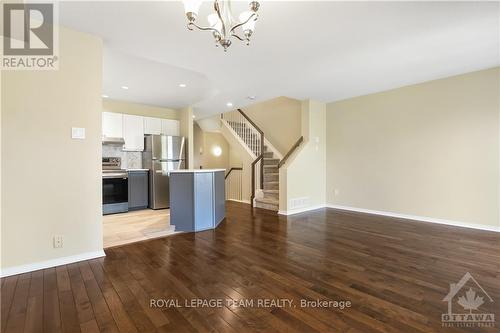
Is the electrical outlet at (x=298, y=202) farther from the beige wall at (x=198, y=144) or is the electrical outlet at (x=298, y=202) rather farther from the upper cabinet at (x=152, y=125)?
the beige wall at (x=198, y=144)

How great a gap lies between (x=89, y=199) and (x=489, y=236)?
5.37 metres

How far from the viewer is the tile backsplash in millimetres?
5320

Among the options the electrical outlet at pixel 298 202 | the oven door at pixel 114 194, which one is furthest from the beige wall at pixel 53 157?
the electrical outlet at pixel 298 202

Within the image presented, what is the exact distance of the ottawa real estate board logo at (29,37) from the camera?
214 centimetres

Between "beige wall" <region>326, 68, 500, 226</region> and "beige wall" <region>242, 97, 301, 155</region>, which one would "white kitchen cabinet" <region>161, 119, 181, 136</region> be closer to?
"beige wall" <region>242, 97, 301, 155</region>

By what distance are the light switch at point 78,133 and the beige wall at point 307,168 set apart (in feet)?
11.6

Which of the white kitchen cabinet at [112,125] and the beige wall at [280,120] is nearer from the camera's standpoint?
the white kitchen cabinet at [112,125]

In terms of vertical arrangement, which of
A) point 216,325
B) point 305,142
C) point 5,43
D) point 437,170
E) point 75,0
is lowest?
point 216,325

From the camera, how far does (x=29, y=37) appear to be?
241cm

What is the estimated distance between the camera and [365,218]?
179 inches

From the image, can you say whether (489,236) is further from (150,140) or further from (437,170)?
(150,140)

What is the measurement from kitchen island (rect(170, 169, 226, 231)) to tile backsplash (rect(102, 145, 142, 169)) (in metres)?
2.40

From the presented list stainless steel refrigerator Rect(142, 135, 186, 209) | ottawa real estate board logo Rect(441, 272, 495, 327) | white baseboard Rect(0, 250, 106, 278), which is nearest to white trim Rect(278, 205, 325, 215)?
stainless steel refrigerator Rect(142, 135, 186, 209)

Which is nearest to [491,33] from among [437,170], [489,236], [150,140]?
[437,170]
